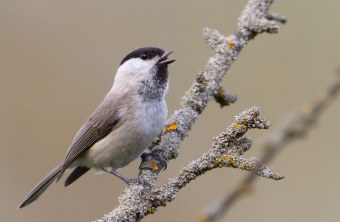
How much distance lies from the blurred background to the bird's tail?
0.67 meters

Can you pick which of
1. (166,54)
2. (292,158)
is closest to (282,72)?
(292,158)

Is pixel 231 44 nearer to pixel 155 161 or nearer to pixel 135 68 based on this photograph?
pixel 135 68

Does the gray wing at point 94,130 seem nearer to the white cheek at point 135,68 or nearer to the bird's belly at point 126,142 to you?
the bird's belly at point 126,142

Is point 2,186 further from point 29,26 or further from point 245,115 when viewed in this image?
point 245,115

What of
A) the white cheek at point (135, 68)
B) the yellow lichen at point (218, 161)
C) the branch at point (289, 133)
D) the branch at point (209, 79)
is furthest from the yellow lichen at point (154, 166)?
the branch at point (289, 133)

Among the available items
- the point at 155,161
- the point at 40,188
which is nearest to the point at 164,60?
the point at 155,161

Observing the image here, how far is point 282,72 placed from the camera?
426 centimetres

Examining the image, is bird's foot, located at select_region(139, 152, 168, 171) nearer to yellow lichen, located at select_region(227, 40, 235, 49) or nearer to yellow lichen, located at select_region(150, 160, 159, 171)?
yellow lichen, located at select_region(150, 160, 159, 171)

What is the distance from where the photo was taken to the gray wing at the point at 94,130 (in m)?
2.99

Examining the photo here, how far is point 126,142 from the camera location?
292cm

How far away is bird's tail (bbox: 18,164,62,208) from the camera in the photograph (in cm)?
289

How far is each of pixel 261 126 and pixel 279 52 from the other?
2648 mm

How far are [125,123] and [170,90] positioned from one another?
1190mm

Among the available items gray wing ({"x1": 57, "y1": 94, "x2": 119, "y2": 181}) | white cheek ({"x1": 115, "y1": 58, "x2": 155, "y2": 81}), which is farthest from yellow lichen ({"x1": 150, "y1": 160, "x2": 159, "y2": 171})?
white cheek ({"x1": 115, "y1": 58, "x2": 155, "y2": 81})
